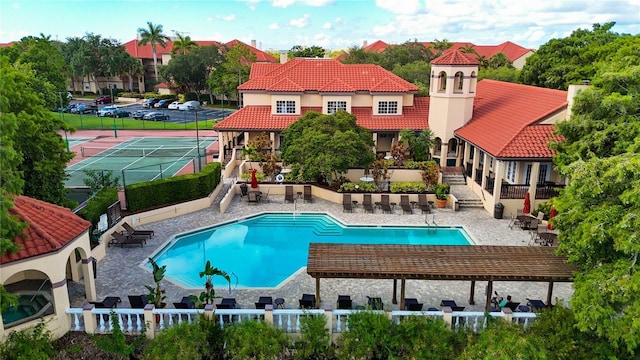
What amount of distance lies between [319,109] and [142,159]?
16.8m

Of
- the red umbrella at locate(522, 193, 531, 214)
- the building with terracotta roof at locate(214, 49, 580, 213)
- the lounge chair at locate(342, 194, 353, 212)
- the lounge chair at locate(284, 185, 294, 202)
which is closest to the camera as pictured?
the red umbrella at locate(522, 193, 531, 214)

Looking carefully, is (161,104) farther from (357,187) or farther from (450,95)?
(357,187)

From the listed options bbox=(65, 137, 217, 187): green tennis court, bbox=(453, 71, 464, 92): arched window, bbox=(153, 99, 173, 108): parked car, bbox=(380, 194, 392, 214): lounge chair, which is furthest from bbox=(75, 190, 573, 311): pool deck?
bbox=(153, 99, 173, 108): parked car

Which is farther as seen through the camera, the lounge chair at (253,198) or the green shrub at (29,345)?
the lounge chair at (253,198)

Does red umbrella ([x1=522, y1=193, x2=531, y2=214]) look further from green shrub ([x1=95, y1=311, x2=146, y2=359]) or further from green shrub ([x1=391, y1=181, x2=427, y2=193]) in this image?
green shrub ([x1=95, y1=311, x2=146, y2=359])

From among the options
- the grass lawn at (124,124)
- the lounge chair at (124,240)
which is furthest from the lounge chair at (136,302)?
the grass lawn at (124,124)

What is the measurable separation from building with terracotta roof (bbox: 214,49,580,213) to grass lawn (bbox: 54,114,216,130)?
2003 cm

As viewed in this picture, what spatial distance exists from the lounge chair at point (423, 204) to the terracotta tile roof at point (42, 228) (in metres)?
19.1

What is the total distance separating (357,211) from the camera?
28.8 meters

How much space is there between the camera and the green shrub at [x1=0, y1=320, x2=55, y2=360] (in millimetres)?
12828

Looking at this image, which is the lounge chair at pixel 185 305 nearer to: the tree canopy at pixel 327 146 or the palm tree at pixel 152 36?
the tree canopy at pixel 327 146

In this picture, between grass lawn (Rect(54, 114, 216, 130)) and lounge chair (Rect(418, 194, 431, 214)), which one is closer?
lounge chair (Rect(418, 194, 431, 214))

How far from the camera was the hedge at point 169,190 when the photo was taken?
84.0 ft

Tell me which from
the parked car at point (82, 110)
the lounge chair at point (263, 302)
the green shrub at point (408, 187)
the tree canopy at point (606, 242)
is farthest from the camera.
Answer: the parked car at point (82, 110)
